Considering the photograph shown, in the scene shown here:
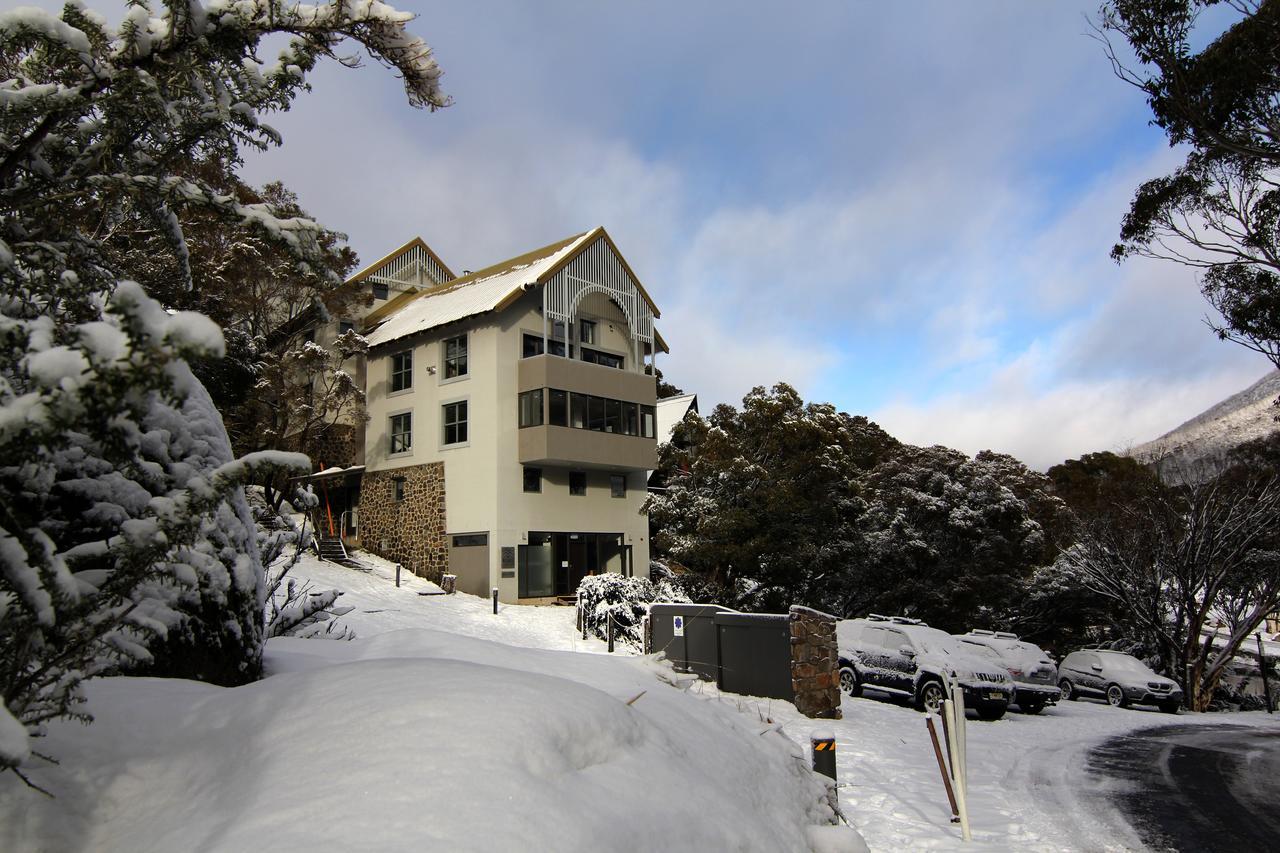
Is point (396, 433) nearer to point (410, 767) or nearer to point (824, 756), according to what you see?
point (824, 756)

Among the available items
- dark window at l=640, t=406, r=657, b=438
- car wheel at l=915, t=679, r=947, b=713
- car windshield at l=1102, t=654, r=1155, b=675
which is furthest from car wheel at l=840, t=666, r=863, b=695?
dark window at l=640, t=406, r=657, b=438

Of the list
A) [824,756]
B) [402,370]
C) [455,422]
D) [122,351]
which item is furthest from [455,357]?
[122,351]

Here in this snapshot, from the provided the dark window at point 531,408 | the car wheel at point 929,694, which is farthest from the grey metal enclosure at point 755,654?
the dark window at point 531,408

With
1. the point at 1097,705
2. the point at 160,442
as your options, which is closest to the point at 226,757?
the point at 160,442

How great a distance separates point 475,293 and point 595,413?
6109 millimetres

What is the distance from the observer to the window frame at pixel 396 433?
30.4 metres

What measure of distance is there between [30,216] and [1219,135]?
16.9 m

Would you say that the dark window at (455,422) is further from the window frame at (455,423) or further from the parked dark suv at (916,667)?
the parked dark suv at (916,667)

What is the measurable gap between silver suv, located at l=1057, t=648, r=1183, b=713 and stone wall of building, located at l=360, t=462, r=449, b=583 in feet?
61.7

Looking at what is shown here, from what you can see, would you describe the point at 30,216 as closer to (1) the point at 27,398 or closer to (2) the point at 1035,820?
(1) the point at 27,398

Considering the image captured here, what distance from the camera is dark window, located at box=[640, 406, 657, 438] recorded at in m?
30.8

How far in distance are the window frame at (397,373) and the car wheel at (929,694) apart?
819 inches

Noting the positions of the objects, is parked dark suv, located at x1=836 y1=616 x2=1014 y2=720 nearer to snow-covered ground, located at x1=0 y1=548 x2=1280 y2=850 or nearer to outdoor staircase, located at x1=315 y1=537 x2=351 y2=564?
snow-covered ground, located at x1=0 y1=548 x2=1280 y2=850

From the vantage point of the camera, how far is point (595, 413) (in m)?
29.0
